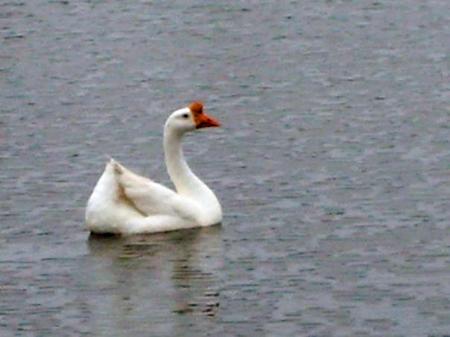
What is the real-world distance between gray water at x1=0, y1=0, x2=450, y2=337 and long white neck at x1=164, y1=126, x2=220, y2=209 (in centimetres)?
59

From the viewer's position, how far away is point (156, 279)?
77.6ft

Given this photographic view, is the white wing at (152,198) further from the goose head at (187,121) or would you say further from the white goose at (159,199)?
the goose head at (187,121)

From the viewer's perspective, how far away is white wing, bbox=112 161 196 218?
2609 centimetres

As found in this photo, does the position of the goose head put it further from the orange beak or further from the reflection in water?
the reflection in water

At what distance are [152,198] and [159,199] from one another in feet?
0.34

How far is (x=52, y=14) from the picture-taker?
43.6 m

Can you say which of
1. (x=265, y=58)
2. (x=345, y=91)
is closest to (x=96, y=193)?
(x=345, y=91)

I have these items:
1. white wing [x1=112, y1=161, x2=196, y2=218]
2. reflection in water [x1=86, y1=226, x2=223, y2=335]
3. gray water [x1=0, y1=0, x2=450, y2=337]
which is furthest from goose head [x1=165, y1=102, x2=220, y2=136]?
reflection in water [x1=86, y1=226, x2=223, y2=335]

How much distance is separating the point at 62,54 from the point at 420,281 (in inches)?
665

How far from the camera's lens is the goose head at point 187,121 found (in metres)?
26.8

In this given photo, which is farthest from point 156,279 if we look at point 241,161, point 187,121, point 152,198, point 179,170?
point 241,161

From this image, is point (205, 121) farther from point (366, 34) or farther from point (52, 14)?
point (52, 14)

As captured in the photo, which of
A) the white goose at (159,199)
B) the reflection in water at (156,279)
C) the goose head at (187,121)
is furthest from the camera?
the goose head at (187,121)

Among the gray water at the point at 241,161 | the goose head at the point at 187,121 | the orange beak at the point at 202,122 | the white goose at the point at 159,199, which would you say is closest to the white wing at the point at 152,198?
the white goose at the point at 159,199
